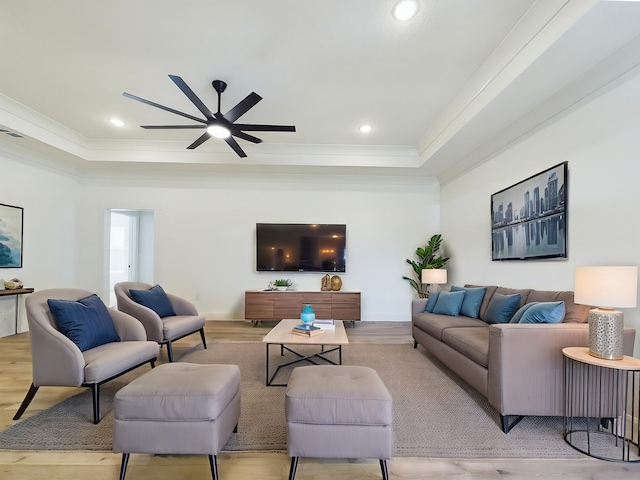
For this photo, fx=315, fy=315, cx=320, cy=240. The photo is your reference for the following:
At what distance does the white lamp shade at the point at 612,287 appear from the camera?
5.90 ft

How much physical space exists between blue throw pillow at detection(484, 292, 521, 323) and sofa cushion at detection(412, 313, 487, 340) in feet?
0.65

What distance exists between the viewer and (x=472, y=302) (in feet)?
12.0

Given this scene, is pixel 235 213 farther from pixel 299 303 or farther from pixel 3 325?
pixel 3 325

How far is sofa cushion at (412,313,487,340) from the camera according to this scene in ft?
10.6

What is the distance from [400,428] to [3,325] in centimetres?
545

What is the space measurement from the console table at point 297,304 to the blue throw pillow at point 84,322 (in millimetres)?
2650

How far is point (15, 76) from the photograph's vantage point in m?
3.18

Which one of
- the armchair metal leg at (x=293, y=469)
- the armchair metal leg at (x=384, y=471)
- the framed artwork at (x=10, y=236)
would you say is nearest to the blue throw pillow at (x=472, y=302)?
the armchair metal leg at (x=384, y=471)

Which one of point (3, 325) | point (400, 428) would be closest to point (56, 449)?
point (400, 428)

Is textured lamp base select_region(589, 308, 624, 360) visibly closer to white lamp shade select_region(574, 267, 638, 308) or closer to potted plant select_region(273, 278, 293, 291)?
white lamp shade select_region(574, 267, 638, 308)

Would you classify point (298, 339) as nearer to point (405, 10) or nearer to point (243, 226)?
point (405, 10)

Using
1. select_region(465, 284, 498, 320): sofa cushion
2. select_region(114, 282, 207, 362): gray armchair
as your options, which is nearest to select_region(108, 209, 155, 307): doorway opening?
select_region(114, 282, 207, 362): gray armchair

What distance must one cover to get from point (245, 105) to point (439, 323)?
9.55 feet

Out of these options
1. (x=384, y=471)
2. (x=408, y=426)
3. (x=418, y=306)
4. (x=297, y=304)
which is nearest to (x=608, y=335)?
(x=408, y=426)
